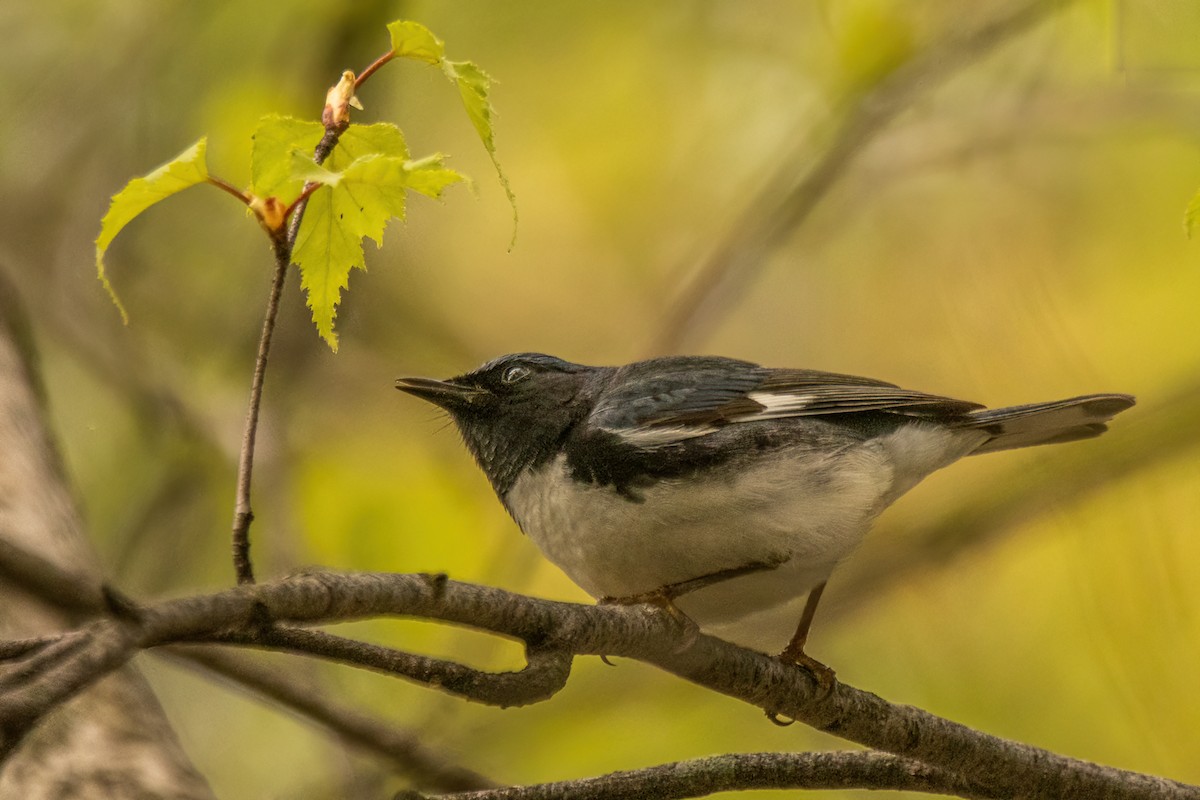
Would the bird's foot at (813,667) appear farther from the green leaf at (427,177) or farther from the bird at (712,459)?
the green leaf at (427,177)

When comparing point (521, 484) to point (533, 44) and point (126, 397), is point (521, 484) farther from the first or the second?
point (533, 44)

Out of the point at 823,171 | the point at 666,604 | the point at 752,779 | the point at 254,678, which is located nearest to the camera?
the point at 254,678

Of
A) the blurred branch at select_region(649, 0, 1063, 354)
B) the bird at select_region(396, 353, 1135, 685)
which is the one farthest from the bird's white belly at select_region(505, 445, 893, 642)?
the blurred branch at select_region(649, 0, 1063, 354)

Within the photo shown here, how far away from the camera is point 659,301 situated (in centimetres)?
739

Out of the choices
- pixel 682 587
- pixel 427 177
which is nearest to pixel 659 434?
pixel 682 587

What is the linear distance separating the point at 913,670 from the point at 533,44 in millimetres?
4124

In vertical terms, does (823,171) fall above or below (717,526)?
above

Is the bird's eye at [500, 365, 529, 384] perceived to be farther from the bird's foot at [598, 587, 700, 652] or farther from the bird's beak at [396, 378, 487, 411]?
the bird's foot at [598, 587, 700, 652]

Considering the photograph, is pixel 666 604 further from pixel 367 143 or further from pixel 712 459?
pixel 367 143

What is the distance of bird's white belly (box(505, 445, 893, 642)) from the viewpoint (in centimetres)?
361

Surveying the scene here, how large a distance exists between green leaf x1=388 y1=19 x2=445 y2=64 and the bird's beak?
1.98 m

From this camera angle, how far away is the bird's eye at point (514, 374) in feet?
14.6

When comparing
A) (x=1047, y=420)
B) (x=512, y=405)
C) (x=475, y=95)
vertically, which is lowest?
(x=475, y=95)

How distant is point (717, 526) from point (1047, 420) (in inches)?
54.2
